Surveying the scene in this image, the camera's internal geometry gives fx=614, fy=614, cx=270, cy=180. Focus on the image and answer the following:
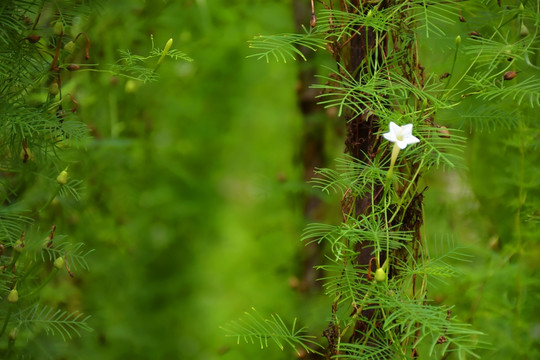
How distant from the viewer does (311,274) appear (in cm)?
192

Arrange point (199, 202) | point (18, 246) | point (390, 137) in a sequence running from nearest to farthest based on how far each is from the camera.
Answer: point (390, 137) < point (18, 246) < point (199, 202)

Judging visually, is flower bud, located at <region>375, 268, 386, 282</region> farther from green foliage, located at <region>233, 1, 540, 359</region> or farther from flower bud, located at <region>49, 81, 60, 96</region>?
flower bud, located at <region>49, 81, 60, 96</region>

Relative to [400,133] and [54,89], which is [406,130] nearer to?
[400,133]

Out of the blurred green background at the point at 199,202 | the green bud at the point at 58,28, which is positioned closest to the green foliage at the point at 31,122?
the green bud at the point at 58,28

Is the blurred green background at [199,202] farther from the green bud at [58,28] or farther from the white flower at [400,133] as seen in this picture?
the white flower at [400,133]

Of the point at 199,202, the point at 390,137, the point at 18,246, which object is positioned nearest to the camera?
the point at 390,137

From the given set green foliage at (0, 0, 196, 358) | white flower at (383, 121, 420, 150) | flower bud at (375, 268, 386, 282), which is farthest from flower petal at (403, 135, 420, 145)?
green foliage at (0, 0, 196, 358)

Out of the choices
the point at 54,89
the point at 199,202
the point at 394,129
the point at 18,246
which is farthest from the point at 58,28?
the point at 199,202

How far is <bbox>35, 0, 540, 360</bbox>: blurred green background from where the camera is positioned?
152 centimetres

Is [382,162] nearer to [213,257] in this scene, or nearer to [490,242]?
[490,242]

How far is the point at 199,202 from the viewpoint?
255 cm

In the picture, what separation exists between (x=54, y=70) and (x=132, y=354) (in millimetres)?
1441

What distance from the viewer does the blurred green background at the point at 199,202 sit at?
1519 mm

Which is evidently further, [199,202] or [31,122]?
[199,202]
